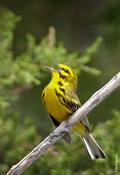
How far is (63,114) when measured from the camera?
5.90m

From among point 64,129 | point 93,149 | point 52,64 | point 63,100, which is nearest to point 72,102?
point 63,100

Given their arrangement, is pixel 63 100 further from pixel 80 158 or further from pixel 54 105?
pixel 80 158

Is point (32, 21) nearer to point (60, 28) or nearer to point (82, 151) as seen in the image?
point (60, 28)

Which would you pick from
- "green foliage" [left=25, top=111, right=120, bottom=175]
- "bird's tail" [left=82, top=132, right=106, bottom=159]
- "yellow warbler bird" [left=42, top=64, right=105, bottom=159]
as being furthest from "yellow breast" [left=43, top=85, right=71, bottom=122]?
"green foliage" [left=25, top=111, right=120, bottom=175]

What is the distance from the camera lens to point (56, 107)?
5926mm

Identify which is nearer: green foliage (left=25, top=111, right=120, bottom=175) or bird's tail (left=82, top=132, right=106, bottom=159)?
bird's tail (left=82, top=132, right=106, bottom=159)

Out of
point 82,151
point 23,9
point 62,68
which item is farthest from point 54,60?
point 23,9

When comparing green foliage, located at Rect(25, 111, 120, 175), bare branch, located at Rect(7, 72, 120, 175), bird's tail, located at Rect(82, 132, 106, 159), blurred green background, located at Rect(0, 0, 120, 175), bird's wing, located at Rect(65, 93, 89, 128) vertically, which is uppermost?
blurred green background, located at Rect(0, 0, 120, 175)

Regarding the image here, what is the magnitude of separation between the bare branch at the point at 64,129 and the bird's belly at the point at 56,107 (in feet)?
1.77

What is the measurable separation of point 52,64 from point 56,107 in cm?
186

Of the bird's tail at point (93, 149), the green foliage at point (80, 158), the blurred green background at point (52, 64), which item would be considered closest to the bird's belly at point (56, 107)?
the bird's tail at point (93, 149)

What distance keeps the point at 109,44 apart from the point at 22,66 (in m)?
2.65

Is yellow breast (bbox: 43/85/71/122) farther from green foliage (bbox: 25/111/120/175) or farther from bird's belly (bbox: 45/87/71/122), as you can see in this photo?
green foliage (bbox: 25/111/120/175)

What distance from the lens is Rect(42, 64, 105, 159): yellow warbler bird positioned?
5895mm
